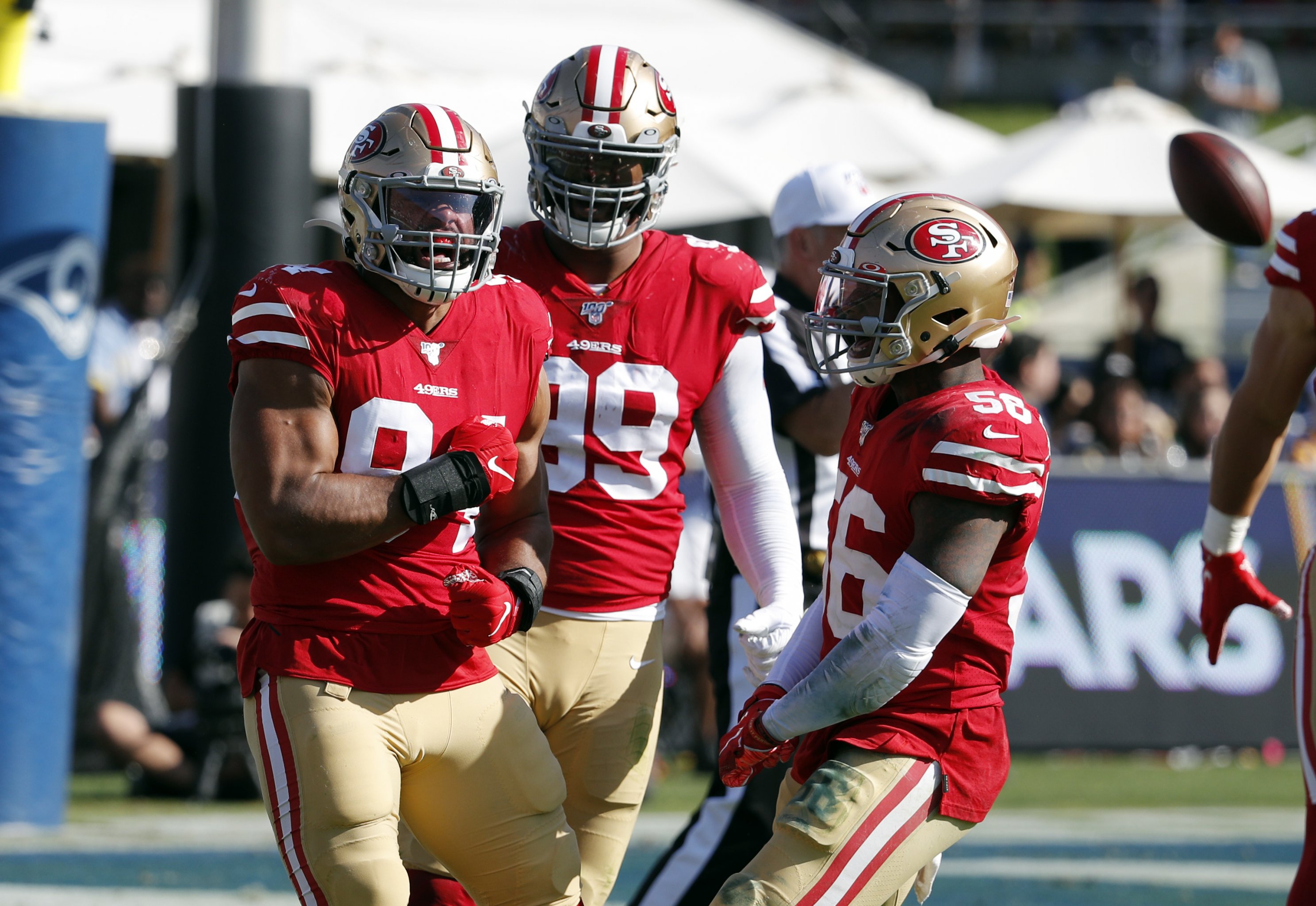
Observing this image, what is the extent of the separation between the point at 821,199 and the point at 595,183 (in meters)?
1.23

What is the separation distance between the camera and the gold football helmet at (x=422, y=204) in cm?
329

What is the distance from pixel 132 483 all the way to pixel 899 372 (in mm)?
6329

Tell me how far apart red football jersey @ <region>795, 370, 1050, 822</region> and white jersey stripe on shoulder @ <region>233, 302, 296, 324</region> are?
107cm

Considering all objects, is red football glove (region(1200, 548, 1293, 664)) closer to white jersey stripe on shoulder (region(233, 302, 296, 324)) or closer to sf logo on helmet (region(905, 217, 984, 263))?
sf logo on helmet (region(905, 217, 984, 263))

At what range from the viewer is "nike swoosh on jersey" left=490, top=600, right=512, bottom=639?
10.7ft

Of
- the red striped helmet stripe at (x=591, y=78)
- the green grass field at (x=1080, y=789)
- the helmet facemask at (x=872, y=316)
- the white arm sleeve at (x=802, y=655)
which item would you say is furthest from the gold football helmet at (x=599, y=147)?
the green grass field at (x=1080, y=789)

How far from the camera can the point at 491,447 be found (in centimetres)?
328

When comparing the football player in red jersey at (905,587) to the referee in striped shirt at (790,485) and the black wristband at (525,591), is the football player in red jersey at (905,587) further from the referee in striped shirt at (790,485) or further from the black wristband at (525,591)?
the referee in striped shirt at (790,485)

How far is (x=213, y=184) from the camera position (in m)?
8.55

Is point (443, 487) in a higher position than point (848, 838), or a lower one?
higher

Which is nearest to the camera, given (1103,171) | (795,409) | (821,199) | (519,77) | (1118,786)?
(795,409)

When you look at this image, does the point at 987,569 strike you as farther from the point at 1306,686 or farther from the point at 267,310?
the point at 267,310

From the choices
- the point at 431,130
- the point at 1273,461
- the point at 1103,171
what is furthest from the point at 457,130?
the point at 1103,171

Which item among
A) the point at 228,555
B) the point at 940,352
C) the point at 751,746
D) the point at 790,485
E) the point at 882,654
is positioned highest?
the point at 940,352
